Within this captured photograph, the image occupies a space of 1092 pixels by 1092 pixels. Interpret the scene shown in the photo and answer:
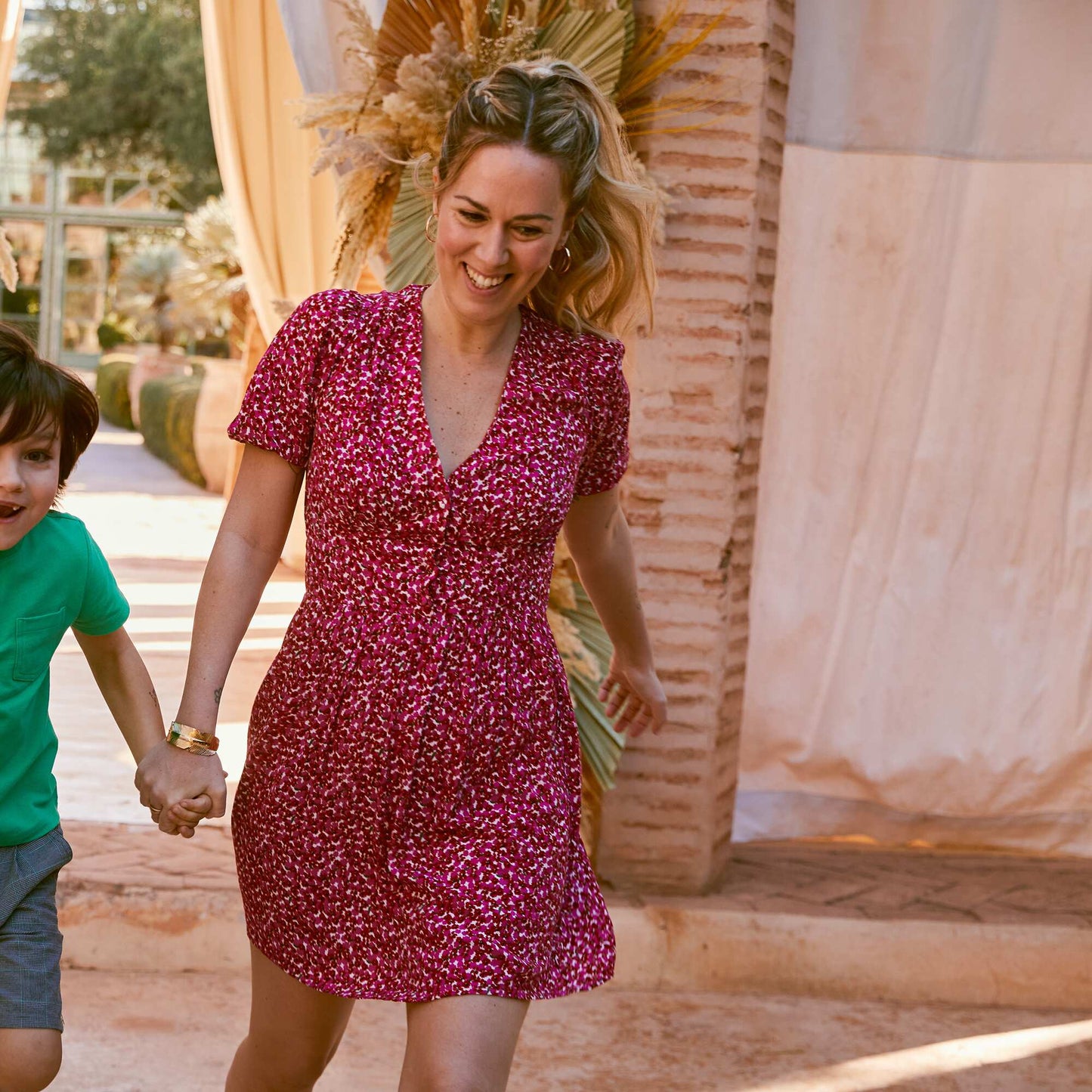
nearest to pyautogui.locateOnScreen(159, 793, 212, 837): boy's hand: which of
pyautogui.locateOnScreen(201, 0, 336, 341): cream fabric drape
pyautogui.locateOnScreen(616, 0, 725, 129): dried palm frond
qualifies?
pyautogui.locateOnScreen(616, 0, 725, 129): dried palm frond

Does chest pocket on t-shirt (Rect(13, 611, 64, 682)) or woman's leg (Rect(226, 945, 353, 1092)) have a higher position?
chest pocket on t-shirt (Rect(13, 611, 64, 682))

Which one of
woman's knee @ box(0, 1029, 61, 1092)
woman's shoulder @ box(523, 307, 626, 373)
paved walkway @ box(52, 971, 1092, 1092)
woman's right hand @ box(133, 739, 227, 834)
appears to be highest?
woman's shoulder @ box(523, 307, 626, 373)

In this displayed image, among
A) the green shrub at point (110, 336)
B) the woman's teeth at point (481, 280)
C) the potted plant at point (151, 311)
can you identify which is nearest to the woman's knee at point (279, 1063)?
the woman's teeth at point (481, 280)

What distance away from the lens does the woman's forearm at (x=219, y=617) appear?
7.60 feet

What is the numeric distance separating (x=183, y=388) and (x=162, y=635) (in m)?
8.88

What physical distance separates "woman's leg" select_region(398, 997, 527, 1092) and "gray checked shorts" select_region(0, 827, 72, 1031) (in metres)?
0.53

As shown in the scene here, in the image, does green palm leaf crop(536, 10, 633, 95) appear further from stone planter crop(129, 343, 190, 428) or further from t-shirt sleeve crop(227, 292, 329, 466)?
stone planter crop(129, 343, 190, 428)

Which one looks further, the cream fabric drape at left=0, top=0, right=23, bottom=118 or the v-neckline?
the cream fabric drape at left=0, top=0, right=23, bottom=118

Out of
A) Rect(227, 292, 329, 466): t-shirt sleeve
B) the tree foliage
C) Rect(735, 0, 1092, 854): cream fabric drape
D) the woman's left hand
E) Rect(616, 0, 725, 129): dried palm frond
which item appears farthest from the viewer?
the tree foliage

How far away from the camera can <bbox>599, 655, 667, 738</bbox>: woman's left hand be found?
2.86 metres

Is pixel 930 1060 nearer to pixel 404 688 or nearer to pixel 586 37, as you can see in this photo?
pixel 404 688

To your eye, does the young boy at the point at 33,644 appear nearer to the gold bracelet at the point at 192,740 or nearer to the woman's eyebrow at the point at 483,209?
the gold bracelet at the point at 192,740

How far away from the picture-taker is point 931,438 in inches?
189

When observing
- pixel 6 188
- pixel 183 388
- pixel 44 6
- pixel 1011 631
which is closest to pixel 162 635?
pixel 1011 631
